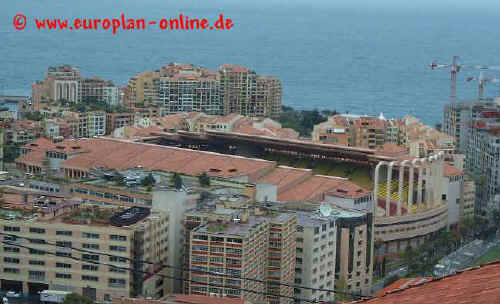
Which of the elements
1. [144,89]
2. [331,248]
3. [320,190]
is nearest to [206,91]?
[144,89]

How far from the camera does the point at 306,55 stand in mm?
40938

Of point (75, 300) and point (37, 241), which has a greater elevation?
point (37, 241)

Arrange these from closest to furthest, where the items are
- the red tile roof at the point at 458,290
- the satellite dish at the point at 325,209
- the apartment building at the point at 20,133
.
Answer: the red tile roof at the point at 458,290 < the satellite dish at the point at 325,209 < the apartment building at the point at 20,133

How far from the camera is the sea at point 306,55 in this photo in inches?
1153

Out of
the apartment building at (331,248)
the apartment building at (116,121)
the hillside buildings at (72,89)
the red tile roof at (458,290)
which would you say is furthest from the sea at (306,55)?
the red tile roof at (458,290)

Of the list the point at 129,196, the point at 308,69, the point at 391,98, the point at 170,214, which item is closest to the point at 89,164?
the point at 129,196

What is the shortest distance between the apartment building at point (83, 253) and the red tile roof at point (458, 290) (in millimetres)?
6370

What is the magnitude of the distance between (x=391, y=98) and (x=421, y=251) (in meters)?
17.4

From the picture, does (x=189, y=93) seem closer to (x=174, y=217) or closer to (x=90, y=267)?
(x=174, y=217)

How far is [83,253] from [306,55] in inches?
1298

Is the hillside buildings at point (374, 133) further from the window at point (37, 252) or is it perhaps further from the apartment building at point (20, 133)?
the window at point (37, 252)

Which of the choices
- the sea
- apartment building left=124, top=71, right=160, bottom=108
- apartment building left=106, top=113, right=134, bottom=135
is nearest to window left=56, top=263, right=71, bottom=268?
apartment building left=106, top=113, right=134, bottom=135

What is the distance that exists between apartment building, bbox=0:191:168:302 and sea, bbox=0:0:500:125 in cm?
1642

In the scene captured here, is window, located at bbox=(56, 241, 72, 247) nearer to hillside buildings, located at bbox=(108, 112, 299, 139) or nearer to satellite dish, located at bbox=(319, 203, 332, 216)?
satellite dish, located at bbox=(319, 203, 332, 216)
